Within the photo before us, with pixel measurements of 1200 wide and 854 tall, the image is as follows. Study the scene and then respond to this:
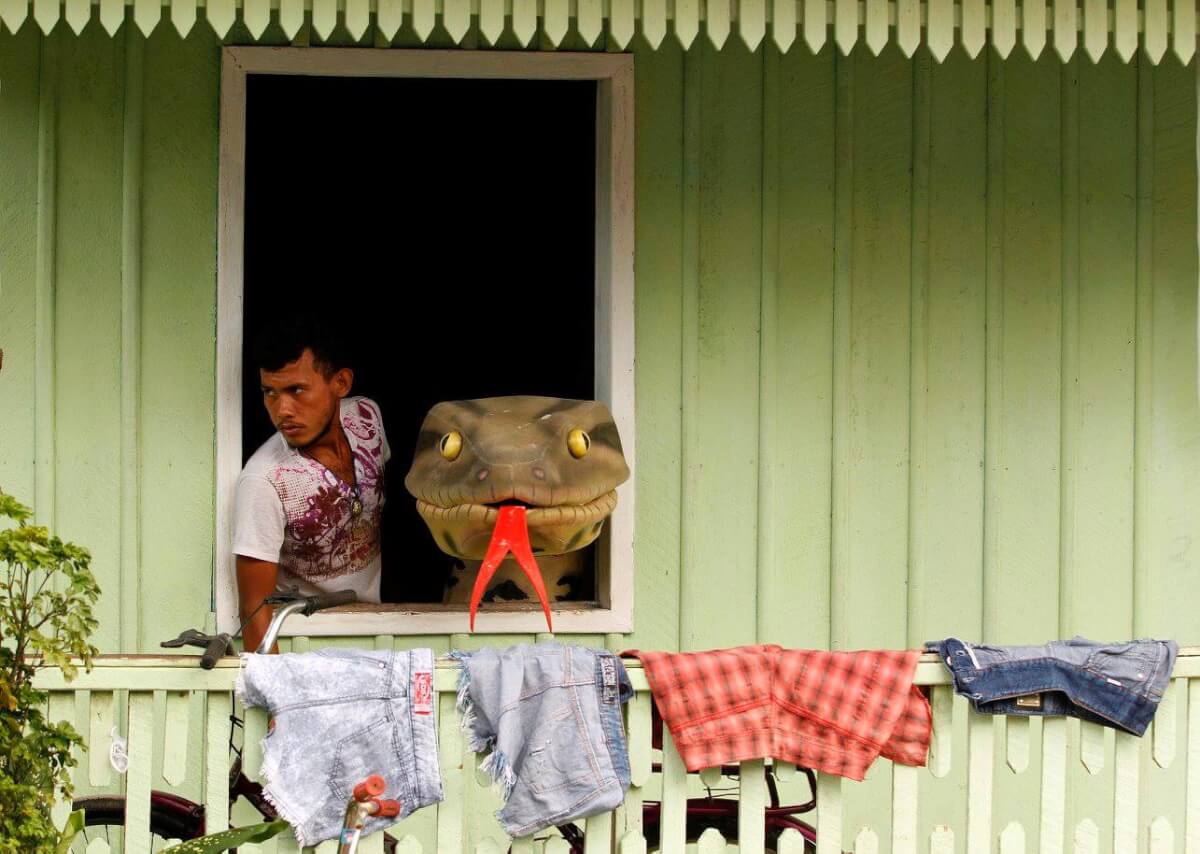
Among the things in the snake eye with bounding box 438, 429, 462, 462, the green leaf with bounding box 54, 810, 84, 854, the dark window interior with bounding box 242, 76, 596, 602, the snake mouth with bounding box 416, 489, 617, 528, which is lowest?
the green leaf with bounding box 54, 810, 84, 854

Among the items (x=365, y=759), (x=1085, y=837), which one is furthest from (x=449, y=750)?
(x=1085, y=837)

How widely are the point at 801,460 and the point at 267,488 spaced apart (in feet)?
5.83

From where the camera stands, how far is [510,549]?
199 inches

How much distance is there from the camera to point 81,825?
4.17m

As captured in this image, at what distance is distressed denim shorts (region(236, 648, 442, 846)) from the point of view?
4344 mm

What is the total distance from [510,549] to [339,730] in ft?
2.92

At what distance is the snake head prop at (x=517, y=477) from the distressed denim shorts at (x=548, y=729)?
22.0 inches

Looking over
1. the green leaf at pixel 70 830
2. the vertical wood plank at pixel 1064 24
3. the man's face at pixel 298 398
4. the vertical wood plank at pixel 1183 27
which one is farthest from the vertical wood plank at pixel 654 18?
the green leaf at pixel 70 830

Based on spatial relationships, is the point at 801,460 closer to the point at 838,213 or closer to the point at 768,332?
the point at 768,332

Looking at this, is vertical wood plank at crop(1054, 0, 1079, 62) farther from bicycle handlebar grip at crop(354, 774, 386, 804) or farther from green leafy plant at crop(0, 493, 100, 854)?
green leafy plant at crop(0, 493, 100, 854)

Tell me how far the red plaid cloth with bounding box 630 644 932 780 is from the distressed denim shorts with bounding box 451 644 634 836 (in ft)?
0.49

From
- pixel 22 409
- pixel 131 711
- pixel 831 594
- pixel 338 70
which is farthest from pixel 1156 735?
pixel 22 409

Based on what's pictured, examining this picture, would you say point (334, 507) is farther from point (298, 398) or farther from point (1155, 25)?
point (1155, 25)

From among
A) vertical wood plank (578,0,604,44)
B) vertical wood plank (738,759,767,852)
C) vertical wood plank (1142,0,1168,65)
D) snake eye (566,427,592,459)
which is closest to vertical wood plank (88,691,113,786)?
snake eye (566,427,592,459)
